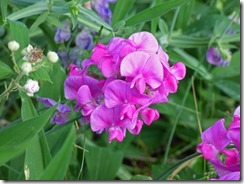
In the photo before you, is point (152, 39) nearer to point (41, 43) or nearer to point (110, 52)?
point (110, 52)

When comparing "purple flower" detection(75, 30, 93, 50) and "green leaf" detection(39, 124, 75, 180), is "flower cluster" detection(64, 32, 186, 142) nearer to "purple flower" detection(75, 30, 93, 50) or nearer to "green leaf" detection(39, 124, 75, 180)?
"green leaf" detection(39, 124, 75, 180)

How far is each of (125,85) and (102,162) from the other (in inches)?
21.6

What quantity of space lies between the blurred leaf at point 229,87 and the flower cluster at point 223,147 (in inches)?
26.3

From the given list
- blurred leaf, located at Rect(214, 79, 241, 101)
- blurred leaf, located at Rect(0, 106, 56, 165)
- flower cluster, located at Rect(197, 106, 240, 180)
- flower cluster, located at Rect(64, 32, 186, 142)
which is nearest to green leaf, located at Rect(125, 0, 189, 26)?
flower cluster, located at Rect(64, 32, 186, 142)

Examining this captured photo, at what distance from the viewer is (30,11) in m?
1.20

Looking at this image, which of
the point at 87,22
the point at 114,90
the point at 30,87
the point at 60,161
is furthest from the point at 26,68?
the point at 87,22

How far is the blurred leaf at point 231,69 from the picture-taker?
1731 millimetres

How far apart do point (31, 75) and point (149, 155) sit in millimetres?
755

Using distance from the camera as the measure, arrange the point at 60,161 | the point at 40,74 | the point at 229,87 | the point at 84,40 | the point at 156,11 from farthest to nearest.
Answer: the point at 229,87 → the point at 84,40 → the point at 156,11 → the point at 40,74 → the point at 60,161

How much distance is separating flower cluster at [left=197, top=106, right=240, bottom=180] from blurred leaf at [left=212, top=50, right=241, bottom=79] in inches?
28.1

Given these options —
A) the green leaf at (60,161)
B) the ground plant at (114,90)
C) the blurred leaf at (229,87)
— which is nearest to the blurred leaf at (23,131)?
the ground plant at (114,90)

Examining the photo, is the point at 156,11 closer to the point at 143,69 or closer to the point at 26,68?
the point at 143,69

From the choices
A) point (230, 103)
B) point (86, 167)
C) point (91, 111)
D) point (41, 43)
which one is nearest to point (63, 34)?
point (41, 43)

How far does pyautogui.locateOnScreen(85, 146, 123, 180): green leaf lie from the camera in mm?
1459
